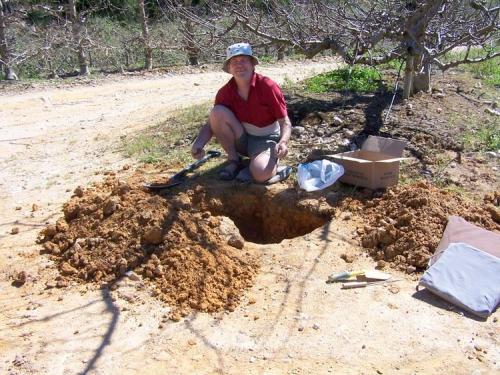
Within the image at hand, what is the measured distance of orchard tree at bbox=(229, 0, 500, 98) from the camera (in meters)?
Answer: 4.80

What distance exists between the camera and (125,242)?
347 centimetres

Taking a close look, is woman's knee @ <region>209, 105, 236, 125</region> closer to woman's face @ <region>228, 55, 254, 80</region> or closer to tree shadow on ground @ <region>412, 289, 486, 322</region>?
woman's face @ <region>228, 55, 254, 80</region>

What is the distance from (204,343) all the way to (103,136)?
4.15 m

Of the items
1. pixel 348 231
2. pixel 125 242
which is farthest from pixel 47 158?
pixel 348 231

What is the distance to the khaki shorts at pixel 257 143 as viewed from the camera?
4156 millimetres

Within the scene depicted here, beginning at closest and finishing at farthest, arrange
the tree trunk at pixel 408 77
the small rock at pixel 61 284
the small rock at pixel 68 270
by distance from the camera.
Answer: the small rock at pixel 61 284 < the small rock at pixel 68 270 < the tree trunk at pixel 408 77

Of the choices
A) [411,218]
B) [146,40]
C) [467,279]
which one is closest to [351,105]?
[411,218]

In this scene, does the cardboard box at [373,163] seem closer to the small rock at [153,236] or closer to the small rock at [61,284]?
the small rock at [153,236]

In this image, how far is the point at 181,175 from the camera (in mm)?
4238

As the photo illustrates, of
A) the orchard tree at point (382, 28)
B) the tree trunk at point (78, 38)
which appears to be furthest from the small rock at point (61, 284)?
the tree trunk at point (78, 38)

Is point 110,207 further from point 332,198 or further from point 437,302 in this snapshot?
point 437,302

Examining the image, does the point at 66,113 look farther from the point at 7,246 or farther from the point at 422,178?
the point at 422,178

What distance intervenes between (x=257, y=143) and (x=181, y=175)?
0.65 m

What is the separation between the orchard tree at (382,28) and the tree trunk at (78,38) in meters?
6.71
